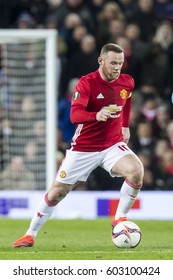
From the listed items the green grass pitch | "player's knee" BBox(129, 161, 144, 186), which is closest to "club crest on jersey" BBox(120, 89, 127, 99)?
"player's knee" BBox(129, 161, 144, 186)

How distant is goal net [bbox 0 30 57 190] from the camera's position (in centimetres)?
1884

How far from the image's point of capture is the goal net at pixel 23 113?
18844 mm

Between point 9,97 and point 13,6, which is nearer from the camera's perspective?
point 9,97

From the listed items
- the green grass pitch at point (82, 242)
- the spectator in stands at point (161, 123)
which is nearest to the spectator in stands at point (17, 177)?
the green grass pitch at point (82, 242)

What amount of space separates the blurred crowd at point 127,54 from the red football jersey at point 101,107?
663cm

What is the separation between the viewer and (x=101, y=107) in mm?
12156

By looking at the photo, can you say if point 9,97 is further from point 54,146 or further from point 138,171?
point 138,171

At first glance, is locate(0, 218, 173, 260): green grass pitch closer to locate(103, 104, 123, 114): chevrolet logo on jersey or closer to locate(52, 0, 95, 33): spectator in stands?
locate(103, 104, 123, 114): chevrolet logo on jersey

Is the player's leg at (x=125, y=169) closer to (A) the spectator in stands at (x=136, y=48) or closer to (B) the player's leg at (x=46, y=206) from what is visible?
(B) the player's leg at (x=46, y=206)

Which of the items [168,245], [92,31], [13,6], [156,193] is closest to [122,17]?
[92,31]

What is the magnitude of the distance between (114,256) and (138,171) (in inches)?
49.8

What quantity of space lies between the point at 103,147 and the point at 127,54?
8.02 metres

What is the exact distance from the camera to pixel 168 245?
496 inches

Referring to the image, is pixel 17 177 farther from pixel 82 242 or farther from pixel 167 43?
pixel 82 242
